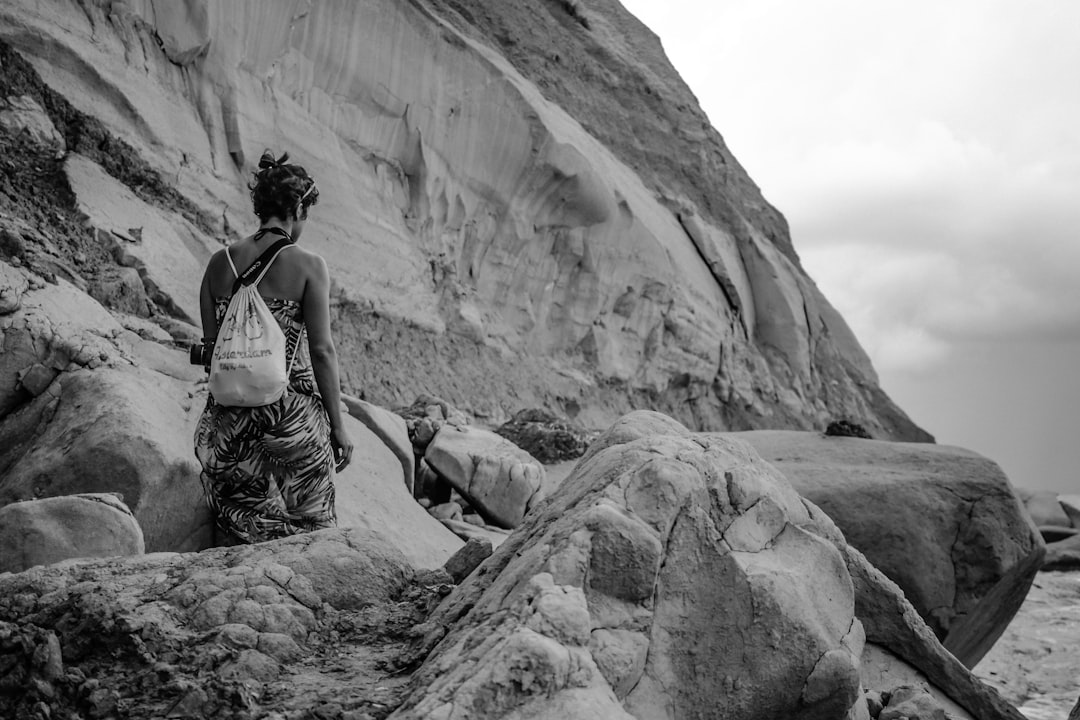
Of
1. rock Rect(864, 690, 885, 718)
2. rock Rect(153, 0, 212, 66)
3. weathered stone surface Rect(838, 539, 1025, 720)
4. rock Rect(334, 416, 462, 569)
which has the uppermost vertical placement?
rock Rect(153, 0, 212, 66)

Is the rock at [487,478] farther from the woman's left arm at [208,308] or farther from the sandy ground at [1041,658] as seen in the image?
the sandy ground at [1041,658]

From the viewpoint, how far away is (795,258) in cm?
1798

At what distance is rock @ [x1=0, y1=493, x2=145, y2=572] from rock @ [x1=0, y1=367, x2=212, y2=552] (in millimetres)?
665

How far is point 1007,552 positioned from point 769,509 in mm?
4185

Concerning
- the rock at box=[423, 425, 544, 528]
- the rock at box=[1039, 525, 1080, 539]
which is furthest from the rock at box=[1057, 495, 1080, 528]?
the rock at box=[423, 425, 544, 528]

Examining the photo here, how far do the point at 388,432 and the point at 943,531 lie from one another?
3.29 m

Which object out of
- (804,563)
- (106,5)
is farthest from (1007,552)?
(106,5)

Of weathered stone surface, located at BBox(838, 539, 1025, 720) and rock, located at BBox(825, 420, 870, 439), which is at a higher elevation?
rock, located at BBox(825, 420, 870, 439)

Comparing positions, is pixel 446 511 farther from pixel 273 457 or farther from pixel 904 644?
pixel 904 644

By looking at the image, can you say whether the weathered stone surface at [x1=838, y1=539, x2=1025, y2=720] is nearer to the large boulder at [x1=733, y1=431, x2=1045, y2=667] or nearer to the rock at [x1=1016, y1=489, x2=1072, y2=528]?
the large boulder at [x1=733, y1=431, x2=1045, y2=667]

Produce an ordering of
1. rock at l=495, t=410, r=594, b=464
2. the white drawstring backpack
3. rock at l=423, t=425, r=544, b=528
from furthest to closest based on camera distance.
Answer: rock at l=495, t=410, r=594, b=464
rock at l=423, t=425, r=544, b=528
the white drawstring backpack

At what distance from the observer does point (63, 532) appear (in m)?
3.15

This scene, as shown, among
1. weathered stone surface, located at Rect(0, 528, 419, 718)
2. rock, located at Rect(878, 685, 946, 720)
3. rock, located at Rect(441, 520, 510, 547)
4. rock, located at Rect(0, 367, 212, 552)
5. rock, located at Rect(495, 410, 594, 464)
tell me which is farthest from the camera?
rock, located at Rect(495, 410, 594, 464)

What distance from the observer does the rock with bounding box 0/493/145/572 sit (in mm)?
3098
